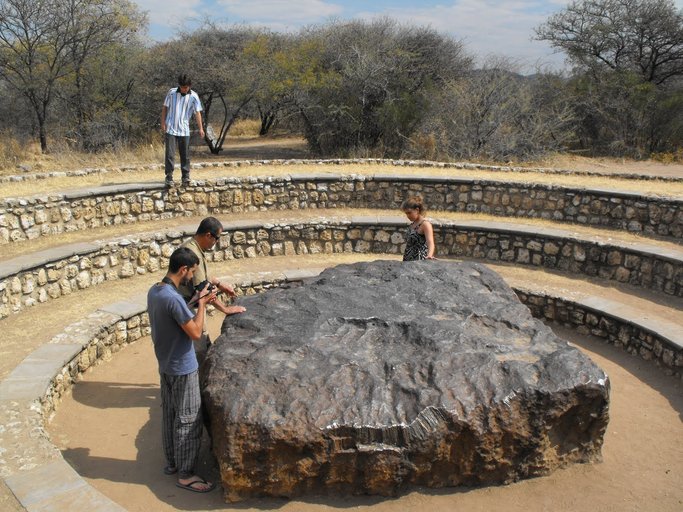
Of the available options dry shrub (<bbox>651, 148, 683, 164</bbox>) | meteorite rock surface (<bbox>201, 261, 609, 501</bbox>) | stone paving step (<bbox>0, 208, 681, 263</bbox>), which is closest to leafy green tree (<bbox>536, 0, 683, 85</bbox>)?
dry shrub (<bbox>651, 148, 683, 164</bbox>)

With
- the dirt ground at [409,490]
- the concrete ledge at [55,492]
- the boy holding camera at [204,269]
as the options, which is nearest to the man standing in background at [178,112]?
the dirt ground at [409,490]

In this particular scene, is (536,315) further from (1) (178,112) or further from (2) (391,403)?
(1) (178,112)

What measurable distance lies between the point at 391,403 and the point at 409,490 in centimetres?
70

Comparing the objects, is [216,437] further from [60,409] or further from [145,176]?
[145,176]

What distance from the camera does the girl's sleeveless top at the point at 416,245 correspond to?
6.70 meters

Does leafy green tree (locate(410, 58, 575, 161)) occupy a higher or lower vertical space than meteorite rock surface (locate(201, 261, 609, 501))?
higher

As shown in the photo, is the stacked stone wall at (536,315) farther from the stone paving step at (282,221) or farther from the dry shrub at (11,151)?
the dry shrub at (11,151)

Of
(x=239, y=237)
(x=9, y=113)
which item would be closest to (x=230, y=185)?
(x=239, y=237)

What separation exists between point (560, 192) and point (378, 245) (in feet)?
11.0

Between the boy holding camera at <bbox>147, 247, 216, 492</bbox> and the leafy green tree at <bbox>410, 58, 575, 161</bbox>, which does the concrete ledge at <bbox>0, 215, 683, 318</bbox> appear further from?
the leafy green tree at <bbox>410, 58, 575, 161</bbox>

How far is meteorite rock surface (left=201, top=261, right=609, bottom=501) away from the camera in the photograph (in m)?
4.09

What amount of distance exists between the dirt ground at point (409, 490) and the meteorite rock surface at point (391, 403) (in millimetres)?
115

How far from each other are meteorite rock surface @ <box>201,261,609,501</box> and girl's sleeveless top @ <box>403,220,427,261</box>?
173 centimetres

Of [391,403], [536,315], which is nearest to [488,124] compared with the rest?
[536,315]
